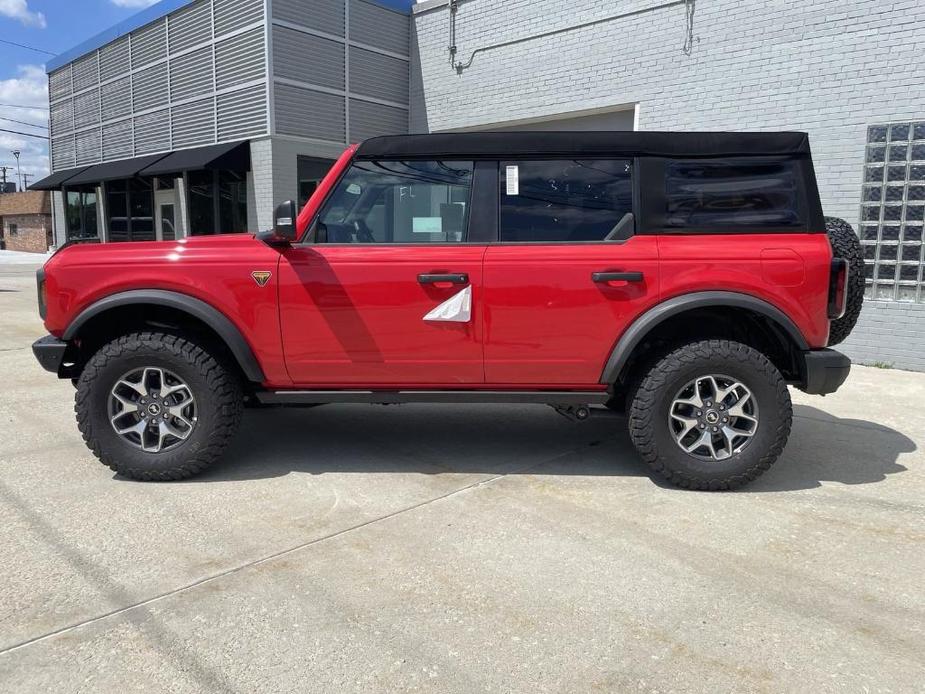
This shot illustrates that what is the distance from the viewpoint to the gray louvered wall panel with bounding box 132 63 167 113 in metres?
15.6

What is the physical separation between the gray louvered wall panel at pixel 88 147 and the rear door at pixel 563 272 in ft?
59.0

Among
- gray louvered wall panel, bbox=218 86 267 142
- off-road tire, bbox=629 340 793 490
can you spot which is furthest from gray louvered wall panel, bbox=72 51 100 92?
off-road tire, bbox=629 340 793 490

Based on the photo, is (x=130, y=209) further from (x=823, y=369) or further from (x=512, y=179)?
(x=823, y=369)

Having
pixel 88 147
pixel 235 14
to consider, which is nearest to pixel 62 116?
pixel 88 147

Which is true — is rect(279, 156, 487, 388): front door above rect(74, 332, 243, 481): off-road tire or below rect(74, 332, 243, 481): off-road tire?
above

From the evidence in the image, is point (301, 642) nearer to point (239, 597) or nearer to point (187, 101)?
point (239, 597)

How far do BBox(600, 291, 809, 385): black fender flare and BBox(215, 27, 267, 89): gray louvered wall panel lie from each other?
11234mm

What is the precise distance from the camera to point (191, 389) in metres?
3.88

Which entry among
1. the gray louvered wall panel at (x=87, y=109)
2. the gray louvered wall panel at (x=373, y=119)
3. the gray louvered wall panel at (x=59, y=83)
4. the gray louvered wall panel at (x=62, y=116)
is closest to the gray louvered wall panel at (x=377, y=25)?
the gray louvered wall panel at (x=373, y=119)

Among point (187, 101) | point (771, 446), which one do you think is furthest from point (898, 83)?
point (187, 101)

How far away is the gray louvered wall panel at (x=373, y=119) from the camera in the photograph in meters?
14.2

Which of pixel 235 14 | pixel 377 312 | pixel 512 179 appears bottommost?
pixel 377 312

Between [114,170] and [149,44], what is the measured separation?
297 cm

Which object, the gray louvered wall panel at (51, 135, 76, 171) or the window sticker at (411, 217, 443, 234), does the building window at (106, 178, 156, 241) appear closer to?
the gray louvered wall panel at (51, 135, 76, 171)
